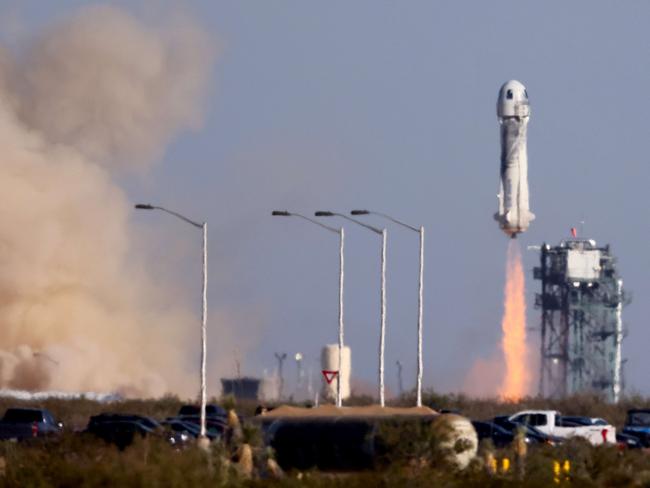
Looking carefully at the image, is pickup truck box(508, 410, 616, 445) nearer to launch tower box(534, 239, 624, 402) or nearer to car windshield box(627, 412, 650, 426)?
car windshield box(627, 412, 650, 426)

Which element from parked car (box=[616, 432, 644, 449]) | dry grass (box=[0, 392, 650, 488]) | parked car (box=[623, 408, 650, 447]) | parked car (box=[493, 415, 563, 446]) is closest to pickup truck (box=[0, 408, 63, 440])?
dry grass (box=[0, 392, 650, 488])

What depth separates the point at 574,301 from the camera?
404 feet

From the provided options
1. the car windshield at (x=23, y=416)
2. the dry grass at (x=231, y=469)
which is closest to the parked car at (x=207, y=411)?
the car windshield at (x=23, y=416)

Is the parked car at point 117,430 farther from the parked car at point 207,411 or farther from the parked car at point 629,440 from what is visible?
the parked car at point 629,440

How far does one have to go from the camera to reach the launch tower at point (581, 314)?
12250 cm

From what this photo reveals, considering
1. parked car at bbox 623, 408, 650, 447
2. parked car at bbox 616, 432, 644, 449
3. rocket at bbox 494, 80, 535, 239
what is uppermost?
rocket at bbox 494, 80, 535, 239

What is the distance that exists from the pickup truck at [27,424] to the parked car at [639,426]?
2003cm

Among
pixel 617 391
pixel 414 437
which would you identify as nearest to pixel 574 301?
pixel 617 391

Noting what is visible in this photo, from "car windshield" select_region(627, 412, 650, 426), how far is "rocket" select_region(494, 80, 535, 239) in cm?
2014

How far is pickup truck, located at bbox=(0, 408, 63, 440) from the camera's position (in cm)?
6444

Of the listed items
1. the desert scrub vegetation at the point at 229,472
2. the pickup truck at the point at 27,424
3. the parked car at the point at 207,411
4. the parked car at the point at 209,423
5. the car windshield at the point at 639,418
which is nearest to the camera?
the desert scrub vegetation at the point at 229,472

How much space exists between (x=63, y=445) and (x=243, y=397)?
56.6 metres

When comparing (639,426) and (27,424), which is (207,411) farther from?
(639,426)

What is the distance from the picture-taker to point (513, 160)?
101m
